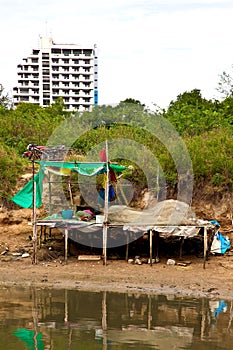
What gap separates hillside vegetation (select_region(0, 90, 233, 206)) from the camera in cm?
1742

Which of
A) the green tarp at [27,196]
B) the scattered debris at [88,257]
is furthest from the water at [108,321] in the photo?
the green tarp at [27,196]

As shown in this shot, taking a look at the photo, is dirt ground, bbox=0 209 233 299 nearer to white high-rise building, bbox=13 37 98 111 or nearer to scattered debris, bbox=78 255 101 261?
scattered debris, bbox=78 255 101 261

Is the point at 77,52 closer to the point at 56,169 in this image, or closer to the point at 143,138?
the point at 143,138

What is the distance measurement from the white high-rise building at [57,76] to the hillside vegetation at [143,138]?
178 feet

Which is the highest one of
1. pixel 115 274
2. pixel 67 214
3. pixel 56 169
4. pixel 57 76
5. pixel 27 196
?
pixel 57 76

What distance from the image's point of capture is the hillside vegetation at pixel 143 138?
17422 millimetres

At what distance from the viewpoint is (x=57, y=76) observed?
81250 millimetres

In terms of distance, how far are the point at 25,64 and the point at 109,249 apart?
67.0m

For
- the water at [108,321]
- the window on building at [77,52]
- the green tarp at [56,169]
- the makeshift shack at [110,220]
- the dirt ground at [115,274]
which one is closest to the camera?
the water at [108,321]

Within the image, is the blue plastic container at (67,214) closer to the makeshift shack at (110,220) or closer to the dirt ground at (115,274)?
the makeshift shack at (110,220)

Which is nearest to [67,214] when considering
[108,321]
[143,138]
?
[108,321]

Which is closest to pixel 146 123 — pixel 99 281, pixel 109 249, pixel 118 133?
pixel 118 133

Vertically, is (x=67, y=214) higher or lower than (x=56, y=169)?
lower

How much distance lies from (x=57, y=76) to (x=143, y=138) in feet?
206
